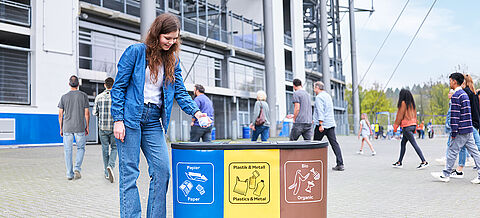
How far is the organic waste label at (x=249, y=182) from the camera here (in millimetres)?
3334

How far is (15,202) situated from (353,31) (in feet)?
121

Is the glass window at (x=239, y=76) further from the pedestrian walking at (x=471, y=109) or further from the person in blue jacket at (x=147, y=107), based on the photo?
the person in blue jacket at (x=147, y=107)

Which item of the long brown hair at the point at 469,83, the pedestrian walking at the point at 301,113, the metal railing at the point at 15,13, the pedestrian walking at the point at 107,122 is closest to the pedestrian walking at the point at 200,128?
the pedestrian walking at the point at 301,113

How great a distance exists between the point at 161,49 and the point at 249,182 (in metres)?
1.19

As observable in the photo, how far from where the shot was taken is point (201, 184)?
335 centimetres

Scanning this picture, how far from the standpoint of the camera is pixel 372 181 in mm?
7352

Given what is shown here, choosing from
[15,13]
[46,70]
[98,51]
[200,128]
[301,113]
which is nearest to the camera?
[200,128]

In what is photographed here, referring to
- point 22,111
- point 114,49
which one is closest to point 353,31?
point 114,49

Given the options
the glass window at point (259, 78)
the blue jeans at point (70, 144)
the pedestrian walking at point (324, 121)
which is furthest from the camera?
the glass window at point (259, 78)

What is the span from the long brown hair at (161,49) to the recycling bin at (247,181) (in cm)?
60

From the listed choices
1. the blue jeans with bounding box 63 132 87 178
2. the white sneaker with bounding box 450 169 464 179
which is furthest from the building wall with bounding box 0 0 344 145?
the white sneaker with bounding box 450 169 464 179

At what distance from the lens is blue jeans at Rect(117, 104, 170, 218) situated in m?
3.37

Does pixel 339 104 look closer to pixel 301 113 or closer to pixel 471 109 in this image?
pixel 301 113

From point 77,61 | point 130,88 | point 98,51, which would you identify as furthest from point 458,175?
point 98,51
